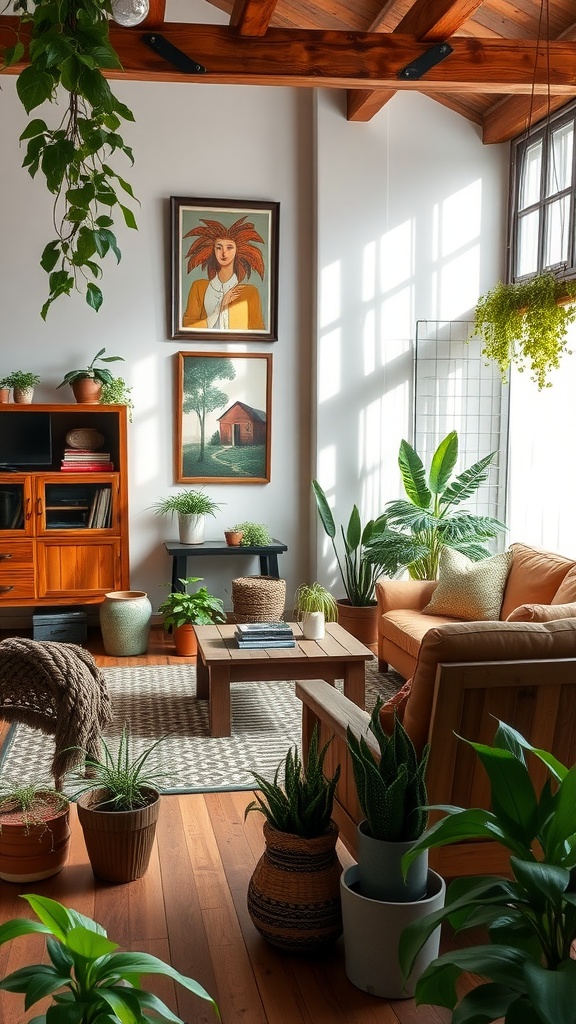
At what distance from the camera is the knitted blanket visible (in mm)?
3611

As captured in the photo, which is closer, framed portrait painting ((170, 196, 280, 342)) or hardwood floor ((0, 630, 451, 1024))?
hardwood floor ((0, 630, 451, 1024))

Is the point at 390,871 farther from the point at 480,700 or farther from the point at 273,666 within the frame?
the point at 273,666

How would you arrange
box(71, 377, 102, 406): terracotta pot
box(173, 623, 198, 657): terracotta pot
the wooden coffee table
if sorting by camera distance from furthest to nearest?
box(71, 377, 102, 406): terracotta pot, box(173, 623, 198, 657): terracotta pot, the wooden coffee table

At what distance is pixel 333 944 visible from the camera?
2.76 meters

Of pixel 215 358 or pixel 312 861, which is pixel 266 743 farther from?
pixel 215 358

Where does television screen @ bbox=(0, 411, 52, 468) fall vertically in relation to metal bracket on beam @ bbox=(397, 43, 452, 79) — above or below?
below

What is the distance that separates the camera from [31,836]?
3.07 meters

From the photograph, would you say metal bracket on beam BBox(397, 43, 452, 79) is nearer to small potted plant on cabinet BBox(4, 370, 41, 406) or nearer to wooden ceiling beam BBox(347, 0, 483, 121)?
wooden ceiling beam BBox(347, 0, 483, 121)

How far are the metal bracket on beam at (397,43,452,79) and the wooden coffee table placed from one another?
2.89 metres

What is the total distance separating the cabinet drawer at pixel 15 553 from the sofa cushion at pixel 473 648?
161 inches

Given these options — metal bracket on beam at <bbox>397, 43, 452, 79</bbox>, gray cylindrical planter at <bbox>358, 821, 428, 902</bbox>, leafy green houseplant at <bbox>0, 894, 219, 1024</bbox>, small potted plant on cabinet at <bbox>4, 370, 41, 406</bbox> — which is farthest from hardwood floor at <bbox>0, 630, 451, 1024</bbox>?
metal bracket on beam at <bbox>397, 43, 452, 79</bbox>

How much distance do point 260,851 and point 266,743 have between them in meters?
1.14

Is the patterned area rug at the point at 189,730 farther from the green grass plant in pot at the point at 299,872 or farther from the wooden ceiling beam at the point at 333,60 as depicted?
the wooden ceiling beam at the point at 333,60

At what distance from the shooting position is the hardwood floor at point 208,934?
243 cm
